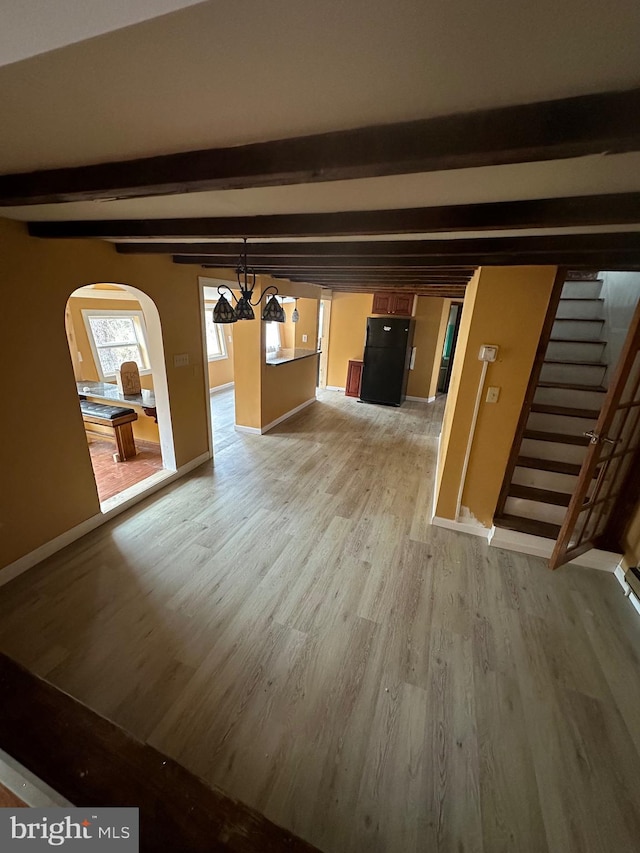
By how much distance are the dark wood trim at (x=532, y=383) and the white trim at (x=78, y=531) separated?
10.5 feet

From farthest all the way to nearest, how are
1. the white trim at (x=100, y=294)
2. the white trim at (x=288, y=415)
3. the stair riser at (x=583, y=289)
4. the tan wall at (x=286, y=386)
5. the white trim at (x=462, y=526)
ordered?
the white trim at (x=288, y=415), the tan wall at (x=286, y=386), the white trim at (x=100, y=294), the stair riser at (x=583, y=289), the white trim at (x=462, y=526)

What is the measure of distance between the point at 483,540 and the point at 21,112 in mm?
3403

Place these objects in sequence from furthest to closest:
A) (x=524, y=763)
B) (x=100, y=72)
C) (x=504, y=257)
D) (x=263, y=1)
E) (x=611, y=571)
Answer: (x=611, y=571), (x=504, y=257), (x=524, y=763), (x=100, y=72), (x=263, y=1)

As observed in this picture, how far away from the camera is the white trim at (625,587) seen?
2100mm

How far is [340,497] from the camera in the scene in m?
3.29

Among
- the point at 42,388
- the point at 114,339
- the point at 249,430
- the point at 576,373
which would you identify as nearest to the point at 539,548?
the point at 576,373

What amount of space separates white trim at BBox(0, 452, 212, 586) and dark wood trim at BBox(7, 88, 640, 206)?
2396 millimetres

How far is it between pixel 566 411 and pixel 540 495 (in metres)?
0.72

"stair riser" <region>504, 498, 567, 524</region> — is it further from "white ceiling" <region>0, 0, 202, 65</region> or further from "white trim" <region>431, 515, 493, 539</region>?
"white ceiling" <region>0, 0, 202, 65</region>

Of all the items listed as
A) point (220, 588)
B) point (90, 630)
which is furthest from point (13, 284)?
point (220, 588)

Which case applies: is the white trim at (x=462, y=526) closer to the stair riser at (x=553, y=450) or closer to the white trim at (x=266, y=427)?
the stair riser at (x=553, y=450)

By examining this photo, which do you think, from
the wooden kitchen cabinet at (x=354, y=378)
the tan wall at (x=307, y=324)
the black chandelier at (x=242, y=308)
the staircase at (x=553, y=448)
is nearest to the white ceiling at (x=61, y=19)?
the black chandelier at (x=242, y=308)

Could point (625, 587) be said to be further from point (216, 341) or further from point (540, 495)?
point (216, 341)

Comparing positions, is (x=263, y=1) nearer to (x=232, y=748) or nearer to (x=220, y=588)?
(x=232, y=748)
